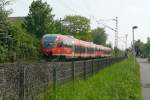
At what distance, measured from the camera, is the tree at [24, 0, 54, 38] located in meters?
72.3

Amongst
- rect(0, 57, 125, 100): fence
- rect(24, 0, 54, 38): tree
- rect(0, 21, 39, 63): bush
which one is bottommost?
rect(0, 57, 125, 100): fence

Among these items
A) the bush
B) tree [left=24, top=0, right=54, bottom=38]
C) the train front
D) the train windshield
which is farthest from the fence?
tree [left=24, top=0, right=54, bottom=38]

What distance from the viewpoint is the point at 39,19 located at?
72750mm

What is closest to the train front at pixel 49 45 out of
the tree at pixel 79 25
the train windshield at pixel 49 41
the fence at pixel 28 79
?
Result: the train windshield at pixel 49 41

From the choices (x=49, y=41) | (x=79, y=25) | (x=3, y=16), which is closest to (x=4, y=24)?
(x=3, y=16)

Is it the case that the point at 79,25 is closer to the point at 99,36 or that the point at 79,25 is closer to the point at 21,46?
the point at 99,36

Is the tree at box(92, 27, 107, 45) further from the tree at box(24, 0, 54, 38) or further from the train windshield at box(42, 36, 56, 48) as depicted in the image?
the train windshield at box(42, 36, 56, 48)

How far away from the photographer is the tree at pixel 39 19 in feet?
237

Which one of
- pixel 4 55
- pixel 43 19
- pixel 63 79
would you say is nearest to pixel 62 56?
pixel 4 55

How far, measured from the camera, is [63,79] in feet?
49.0

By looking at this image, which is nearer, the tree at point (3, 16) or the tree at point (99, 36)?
the tree at point (3, 16)

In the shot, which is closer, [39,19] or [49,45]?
[49,45]

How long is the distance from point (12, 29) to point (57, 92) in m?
40.1

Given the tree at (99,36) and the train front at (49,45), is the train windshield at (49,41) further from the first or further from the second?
the tree at (99,36)
